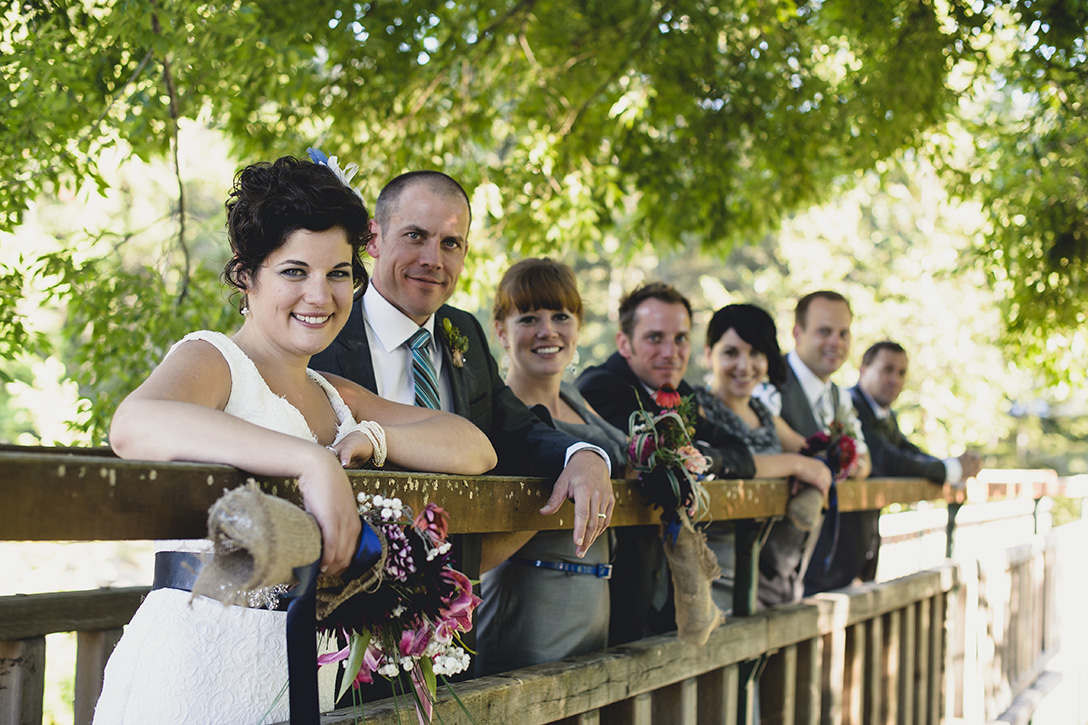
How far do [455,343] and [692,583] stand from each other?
965 mm

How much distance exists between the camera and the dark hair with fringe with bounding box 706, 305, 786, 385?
437 centimetres

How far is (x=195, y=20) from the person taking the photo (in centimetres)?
390

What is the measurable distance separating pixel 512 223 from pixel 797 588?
3.15 m

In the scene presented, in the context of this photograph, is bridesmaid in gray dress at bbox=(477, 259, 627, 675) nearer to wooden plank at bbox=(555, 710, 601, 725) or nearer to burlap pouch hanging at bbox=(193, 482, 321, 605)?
wooden plank at bbox=(555, 710, 601, 725)

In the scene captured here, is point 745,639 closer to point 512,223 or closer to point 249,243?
point 249,243

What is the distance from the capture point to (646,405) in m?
3.85

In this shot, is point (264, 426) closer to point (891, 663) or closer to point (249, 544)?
point (249, 544)

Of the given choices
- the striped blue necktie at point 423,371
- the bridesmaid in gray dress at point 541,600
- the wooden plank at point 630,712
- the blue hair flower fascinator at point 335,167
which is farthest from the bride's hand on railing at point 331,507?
the wooden plank at point 630,712

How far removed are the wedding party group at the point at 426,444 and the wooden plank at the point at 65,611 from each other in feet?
3.09

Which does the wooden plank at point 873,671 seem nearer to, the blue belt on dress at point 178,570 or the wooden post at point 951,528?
the wooden post at point 951,528

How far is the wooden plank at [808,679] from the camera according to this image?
3537mm

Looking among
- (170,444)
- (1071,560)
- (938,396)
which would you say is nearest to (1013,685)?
(1071,560)

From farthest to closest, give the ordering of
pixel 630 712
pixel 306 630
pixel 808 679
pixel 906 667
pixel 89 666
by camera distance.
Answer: pixel 906 667 → pixel 808 679 → pixel 89 666 → pixel 630 712 → pixel 306 630

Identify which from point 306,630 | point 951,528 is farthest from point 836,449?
point 306,630
